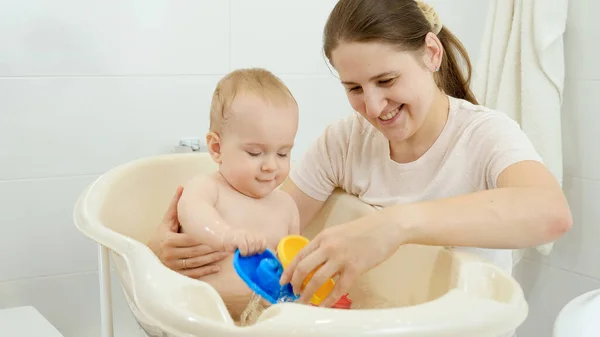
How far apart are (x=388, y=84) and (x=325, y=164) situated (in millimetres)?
318

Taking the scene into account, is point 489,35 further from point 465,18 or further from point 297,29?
point 297,29

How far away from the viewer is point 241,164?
3.84ft

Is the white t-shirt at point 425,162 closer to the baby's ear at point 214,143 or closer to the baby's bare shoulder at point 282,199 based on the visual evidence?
the baby's bare shoulder at point 282,199

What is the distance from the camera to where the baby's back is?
1147 mm

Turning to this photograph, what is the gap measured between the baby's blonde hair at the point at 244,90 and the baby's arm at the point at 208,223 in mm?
112

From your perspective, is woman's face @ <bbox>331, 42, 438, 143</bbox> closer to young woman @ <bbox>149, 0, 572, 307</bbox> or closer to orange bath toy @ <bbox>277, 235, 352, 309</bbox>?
young woman @ <bbox>149, 0, 572, 307</bbox>

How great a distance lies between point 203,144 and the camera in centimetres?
181

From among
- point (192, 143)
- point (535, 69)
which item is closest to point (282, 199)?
point (192, 143)

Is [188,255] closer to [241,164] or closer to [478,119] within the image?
[241,164]

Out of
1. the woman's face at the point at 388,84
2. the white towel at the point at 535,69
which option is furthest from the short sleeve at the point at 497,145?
the white towel at the point at 535,69

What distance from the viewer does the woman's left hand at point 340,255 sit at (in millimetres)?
850

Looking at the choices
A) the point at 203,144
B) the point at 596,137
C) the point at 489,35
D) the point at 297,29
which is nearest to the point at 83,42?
the point at 203,144

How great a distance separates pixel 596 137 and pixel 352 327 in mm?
1512

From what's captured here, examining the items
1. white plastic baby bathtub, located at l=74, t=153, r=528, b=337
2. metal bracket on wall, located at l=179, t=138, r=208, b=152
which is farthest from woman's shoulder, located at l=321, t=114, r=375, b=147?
metal bracket on wall, located at l=179, t=138, r=208, b=152
